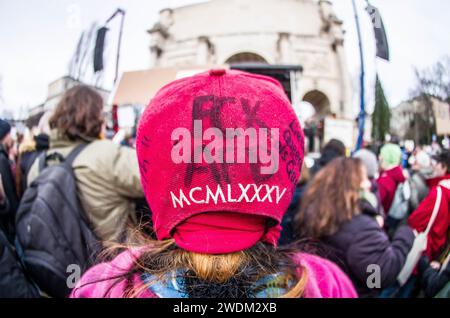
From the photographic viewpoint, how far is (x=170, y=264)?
626 millimetres

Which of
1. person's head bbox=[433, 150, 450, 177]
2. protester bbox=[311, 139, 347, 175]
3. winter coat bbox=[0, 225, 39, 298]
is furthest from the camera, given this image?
protester bbox=[311, 139, 347, 175]

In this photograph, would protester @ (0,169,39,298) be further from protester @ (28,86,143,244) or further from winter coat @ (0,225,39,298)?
protester @ (28,86,143,244)

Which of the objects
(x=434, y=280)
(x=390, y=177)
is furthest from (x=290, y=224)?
(x=390, y=177)

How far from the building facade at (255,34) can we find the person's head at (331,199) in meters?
0.39

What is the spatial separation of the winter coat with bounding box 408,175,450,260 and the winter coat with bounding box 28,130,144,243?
1.68 m

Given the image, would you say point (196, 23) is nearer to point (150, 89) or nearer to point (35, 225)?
point (150, 89)

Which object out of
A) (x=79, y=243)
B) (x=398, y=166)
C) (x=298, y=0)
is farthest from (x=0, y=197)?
(x=398, y=166)

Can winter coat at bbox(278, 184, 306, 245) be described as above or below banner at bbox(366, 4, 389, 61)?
below

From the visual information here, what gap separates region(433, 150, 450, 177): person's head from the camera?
7.41 feet

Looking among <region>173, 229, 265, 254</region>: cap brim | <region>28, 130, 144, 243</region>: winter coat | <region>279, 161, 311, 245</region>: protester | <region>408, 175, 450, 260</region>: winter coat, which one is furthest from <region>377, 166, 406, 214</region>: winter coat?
<region>173, 229, 265, 254</region>: cap brim

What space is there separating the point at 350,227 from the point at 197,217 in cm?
114

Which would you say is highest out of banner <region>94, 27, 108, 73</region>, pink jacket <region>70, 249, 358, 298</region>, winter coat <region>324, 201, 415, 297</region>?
banner <region>94, 27, 108, 73</region>

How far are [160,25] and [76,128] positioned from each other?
0.75 meters
